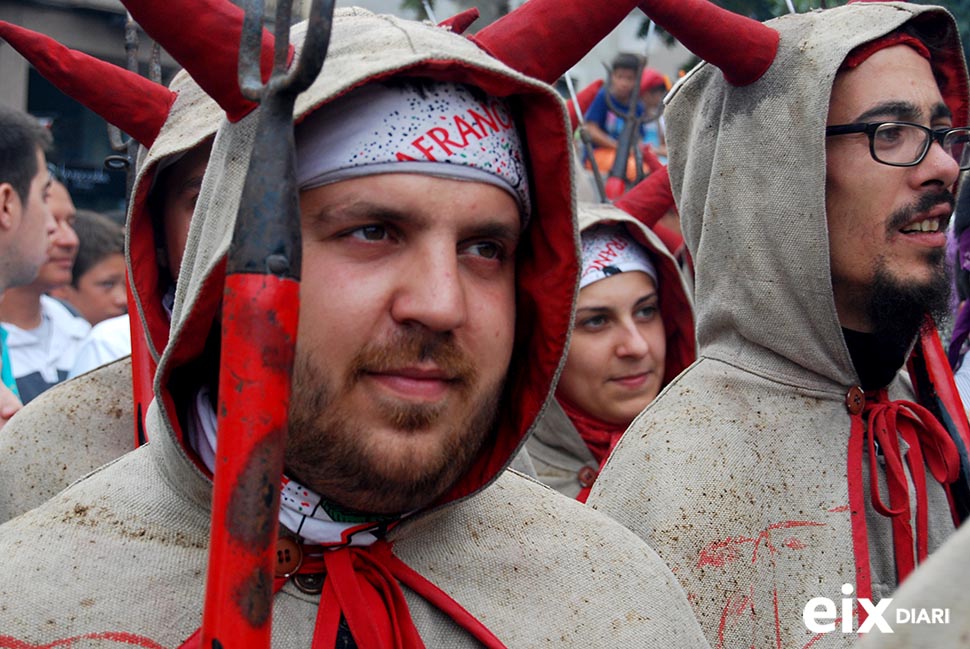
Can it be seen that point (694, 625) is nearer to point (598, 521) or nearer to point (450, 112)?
point (598, 521)

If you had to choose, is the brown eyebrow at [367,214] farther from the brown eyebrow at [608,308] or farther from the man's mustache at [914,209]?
the brown eyebrow at [608,308]

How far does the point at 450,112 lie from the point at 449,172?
0.13 meters

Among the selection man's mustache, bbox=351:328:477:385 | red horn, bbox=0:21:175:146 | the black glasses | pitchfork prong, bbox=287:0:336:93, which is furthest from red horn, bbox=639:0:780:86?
pitchfork prong, bbox=287:0:336:93

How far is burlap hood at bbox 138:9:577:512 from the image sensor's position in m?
1.94

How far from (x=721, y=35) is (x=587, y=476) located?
6.30ft

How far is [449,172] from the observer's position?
6.75ft

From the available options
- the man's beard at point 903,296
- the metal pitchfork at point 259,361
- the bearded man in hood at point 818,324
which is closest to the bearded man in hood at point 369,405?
the metal pitchfork at point 259,361

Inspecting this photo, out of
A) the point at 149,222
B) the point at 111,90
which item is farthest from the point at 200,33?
the point at 111,90

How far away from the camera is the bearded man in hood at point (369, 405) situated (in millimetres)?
1940

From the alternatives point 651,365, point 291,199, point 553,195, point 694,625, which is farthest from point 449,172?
point 651,365

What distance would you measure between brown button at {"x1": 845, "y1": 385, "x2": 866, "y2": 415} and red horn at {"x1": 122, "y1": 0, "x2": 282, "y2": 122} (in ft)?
7.08

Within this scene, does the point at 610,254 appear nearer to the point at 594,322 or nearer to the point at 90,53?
the point at 594,322

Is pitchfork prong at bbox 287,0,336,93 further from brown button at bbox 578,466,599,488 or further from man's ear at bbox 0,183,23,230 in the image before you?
man's ear at bbox 0,183,23,230

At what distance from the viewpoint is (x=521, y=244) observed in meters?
2.41
